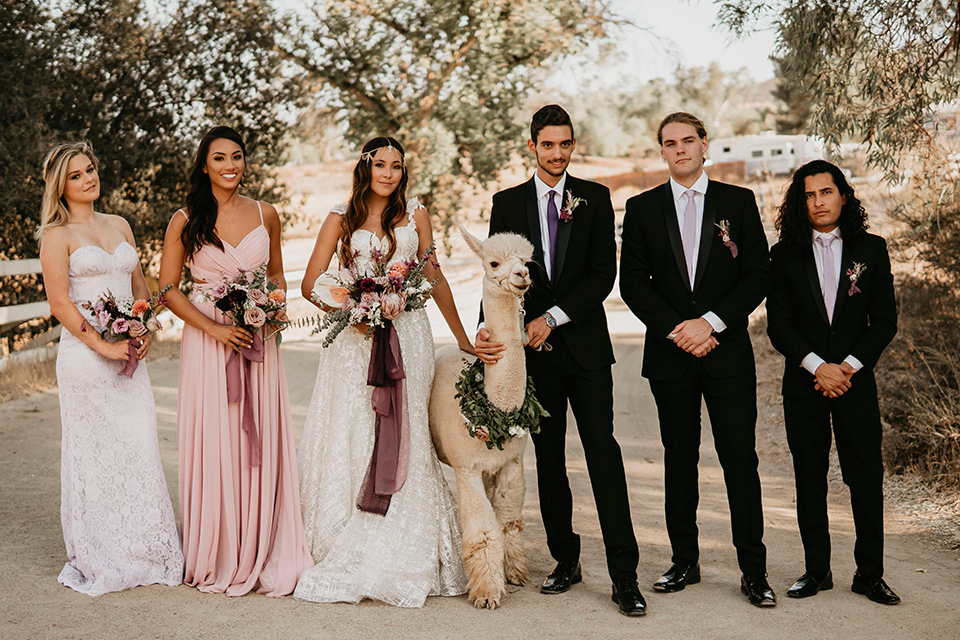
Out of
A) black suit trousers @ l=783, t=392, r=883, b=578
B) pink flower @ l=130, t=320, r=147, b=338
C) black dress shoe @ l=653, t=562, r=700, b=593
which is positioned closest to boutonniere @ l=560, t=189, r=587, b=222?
black suit trousers @ l=783, t=392, r=883, b=578

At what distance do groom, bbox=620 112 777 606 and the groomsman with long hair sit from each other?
253 millimetres

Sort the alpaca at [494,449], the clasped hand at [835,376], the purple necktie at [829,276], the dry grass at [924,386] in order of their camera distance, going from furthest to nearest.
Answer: the dry grass at [924,386] → the purple necktie at [829,276] → the clasped hand at [835,376] → the alpaca at [494,449]

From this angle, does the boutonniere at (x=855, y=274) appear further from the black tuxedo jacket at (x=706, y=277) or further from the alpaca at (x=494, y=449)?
the alpaca at (x=494, y=449)

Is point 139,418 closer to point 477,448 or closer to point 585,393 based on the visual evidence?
point 477,448

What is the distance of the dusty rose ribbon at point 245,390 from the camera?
193 inches

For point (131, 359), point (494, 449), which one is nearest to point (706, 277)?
point (494, 449)

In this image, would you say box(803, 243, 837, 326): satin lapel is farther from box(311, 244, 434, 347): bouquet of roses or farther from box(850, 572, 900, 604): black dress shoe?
box(311, 244, 434, 347): bouquet of roses

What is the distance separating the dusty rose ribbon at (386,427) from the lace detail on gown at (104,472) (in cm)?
123

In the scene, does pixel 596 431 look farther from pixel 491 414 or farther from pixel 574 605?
pixel 574 605

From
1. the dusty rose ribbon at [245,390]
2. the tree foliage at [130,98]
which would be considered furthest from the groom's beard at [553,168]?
the tree foliage at [130,98]

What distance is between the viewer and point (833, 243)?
475 cm

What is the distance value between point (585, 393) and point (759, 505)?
113cm

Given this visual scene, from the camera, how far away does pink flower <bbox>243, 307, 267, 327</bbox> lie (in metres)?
4.70

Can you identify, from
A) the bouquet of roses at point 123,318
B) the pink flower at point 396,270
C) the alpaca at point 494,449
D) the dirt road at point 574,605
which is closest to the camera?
the dirt road at point 574,605
